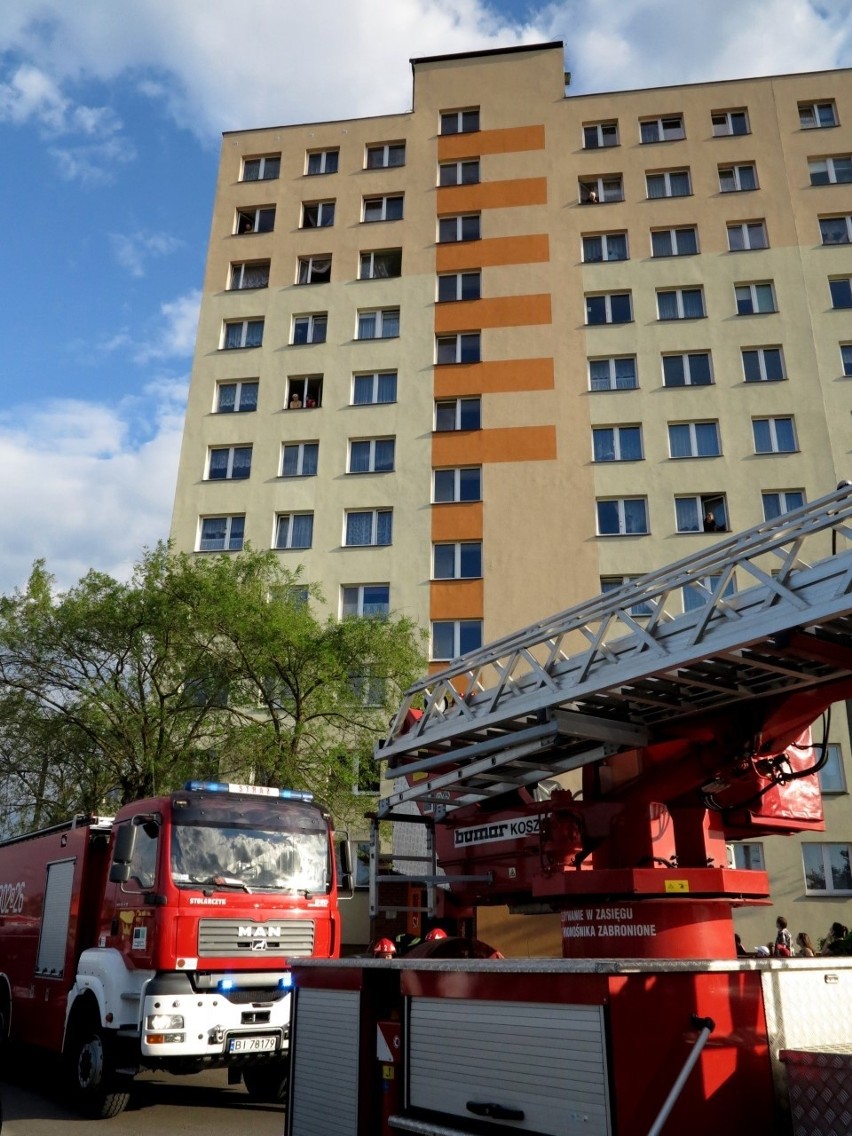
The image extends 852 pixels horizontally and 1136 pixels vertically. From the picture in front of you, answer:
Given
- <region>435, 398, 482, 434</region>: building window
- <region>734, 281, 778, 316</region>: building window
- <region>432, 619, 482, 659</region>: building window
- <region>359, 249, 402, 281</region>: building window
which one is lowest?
<region>432, 619, 482, 659</region>: building window

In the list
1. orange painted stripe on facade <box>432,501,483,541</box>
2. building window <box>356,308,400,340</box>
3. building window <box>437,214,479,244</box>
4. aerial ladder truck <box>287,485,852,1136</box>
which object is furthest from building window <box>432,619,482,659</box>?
aerial ladder truck <box>287,485,852,1136</box>

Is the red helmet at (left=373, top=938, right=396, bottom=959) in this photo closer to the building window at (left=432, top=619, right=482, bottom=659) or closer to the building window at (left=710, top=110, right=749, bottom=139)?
the building window at (left=432, top=619, right=482, bottom=659)

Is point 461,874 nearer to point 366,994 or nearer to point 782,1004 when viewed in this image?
point 366,994

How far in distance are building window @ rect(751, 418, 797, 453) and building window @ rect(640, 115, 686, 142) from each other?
36.4 ft

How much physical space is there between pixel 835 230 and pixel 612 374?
8.59 metres

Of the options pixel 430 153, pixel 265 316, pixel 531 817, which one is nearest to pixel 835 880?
pixel 531 817

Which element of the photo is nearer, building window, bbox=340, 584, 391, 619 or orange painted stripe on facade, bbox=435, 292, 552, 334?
building window, bbox=340, 584, 391, 619

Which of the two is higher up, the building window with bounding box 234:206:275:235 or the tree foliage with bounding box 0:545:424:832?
the building window with bounding box 234:206:275:235

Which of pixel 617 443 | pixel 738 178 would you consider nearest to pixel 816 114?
pixel 738 178

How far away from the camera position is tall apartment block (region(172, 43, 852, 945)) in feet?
86.7

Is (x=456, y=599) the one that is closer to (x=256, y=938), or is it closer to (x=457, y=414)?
(x=457, y=414)

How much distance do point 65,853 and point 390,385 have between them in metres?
21.0

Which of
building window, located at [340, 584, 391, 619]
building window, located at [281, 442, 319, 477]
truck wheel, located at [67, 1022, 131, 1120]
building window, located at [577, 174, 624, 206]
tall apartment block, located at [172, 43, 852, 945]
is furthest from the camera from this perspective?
building window, located at [577, 174, 624, 206]

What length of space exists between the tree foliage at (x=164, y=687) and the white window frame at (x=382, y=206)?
55.1 feet
